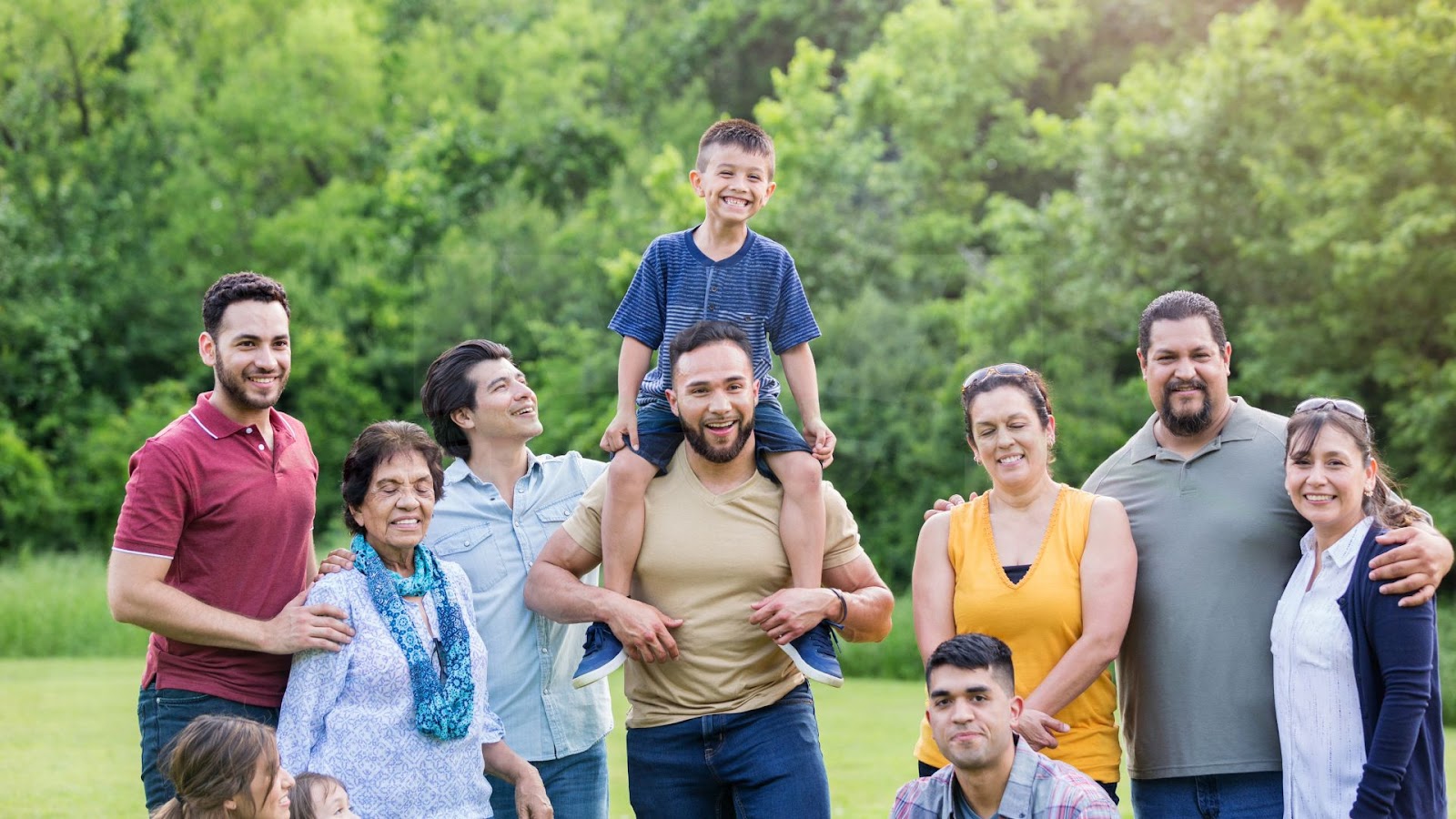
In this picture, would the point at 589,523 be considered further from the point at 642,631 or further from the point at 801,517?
the point at 801,517

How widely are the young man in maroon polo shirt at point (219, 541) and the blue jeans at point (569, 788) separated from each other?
810 mm

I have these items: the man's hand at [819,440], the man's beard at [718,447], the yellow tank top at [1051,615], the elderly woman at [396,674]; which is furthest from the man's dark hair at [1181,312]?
the elderly woman at [396,674]

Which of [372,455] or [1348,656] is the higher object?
[372,455]

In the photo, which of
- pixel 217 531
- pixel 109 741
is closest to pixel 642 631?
pixel 217 531

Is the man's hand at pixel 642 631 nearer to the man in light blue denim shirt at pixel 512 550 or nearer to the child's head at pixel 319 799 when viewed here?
the man in light blue denim shirt at pixel 512 550

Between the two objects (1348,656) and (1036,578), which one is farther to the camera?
(1036,578)

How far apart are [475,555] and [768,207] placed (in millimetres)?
21741

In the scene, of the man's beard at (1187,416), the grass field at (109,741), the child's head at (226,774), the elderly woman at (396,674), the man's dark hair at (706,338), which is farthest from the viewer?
the grass field at (109,741)

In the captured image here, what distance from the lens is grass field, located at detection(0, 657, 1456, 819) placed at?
37.0ft

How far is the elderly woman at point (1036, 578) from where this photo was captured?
4.22 metres

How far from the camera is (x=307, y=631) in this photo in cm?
405

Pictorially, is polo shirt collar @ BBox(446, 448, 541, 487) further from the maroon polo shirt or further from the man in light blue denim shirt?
the maroon polo shirt

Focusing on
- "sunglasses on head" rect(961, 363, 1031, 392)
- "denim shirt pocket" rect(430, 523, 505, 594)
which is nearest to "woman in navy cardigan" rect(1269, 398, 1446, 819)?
"sunglasses on head" rect(961, 363, 1031, 392)

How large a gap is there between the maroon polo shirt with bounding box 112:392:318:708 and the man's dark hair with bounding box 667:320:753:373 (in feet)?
4.04
